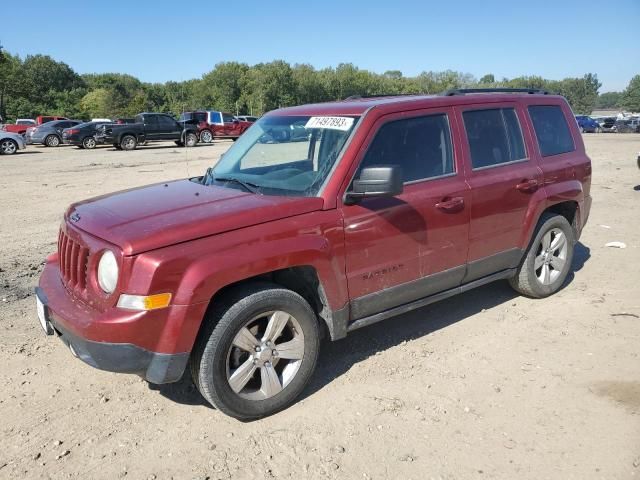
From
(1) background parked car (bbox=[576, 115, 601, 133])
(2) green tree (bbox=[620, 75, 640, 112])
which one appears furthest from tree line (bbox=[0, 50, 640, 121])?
(1) background parked car (bbox=[576, 115, 601, 133])

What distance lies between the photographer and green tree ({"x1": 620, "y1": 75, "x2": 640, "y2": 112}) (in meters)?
112

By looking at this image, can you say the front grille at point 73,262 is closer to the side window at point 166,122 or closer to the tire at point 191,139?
the side window at point 166,122

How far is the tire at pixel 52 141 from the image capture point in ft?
94.7

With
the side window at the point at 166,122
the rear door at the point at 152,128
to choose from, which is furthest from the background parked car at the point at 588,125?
the rear door at the point at 152,128

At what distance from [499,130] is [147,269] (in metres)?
3.14

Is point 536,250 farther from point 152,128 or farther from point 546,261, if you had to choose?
Answer: point 152,128

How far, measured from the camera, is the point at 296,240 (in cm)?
319

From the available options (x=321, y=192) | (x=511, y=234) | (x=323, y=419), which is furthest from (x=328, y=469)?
(x=511, y=234)

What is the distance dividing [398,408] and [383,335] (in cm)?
112

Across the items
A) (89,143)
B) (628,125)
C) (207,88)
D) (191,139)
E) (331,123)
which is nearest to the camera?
(331,123)

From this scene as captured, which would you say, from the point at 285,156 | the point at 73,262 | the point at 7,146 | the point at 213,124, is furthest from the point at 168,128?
the point at 73,262

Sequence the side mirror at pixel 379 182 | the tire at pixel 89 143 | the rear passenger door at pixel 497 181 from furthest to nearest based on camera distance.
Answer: the tire at pixel 89 143
the rear passenger door at pixel 497 181
the side mirror at pixel 379 182

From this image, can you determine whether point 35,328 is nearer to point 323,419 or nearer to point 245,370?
point 245,370

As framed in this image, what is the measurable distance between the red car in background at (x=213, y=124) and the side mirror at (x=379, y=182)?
2757 cm
